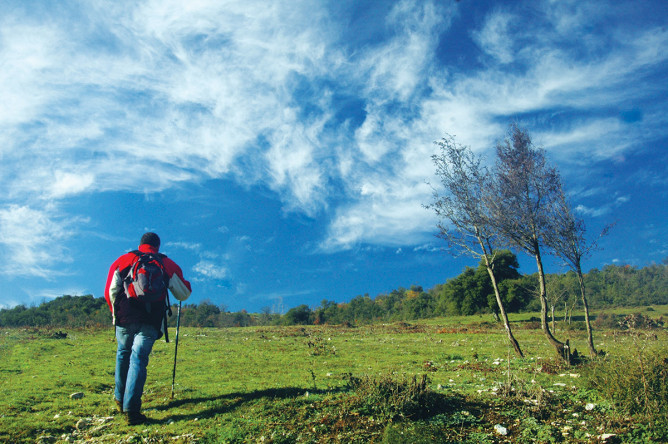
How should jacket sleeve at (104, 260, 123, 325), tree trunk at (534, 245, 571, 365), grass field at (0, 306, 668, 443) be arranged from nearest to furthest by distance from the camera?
grass field at (0, 306, 668, 443)
jacket sleeve at (104, 260, 123, 325)
tree trunk at (534, 245, 571, 365)

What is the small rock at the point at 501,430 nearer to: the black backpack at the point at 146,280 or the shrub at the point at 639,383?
the shrub at the point at 639,383

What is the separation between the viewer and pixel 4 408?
25.0 feet

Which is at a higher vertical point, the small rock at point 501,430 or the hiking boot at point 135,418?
the hiking boot at point 135,418

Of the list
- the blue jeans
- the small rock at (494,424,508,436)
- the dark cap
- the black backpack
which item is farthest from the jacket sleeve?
the small rock at (494,424,508,436)

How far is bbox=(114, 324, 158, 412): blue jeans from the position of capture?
6.68 m

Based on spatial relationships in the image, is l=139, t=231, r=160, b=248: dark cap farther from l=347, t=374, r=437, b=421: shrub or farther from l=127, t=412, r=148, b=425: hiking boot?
l=347, t=374, r=437, b=421: shrub

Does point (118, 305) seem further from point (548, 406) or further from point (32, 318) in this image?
point (32, 318)

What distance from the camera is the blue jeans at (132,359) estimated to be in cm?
668

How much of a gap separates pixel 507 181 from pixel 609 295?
69612 millimetres

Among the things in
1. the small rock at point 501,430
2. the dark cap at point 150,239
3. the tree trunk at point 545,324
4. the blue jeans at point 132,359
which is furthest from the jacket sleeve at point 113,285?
the tree trunk at point 545,324

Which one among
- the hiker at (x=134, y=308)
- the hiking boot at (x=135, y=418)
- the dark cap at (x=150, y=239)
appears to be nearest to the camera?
the hiking boot at (x=135, y=418)

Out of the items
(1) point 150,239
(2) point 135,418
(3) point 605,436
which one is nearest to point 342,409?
(2) point 135,418

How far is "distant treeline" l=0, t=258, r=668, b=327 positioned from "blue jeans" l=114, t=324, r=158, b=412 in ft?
104

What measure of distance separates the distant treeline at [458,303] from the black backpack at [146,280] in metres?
32.1
